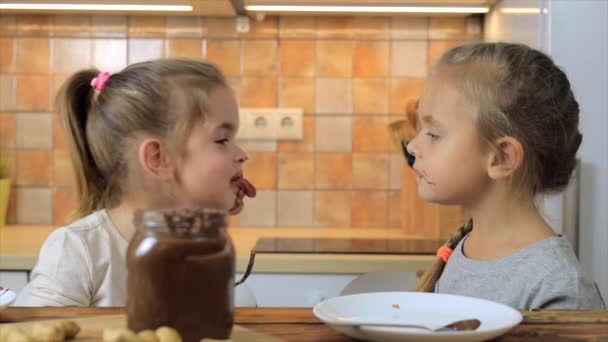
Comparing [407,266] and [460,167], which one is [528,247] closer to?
[460,167]

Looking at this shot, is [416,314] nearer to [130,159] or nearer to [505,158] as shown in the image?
[505,158]

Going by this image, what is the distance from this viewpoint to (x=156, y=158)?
1.36 meters

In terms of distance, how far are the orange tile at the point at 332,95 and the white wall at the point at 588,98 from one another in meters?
0.71

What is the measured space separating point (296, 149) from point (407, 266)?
647mm

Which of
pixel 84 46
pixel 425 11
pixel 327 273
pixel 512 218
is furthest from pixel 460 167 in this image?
pixel 84 46

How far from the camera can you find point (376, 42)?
238 cm

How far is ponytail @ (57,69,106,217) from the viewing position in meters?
1.47

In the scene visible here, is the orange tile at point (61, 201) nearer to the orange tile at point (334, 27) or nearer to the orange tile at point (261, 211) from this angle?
the orange tile at point (261, 211)

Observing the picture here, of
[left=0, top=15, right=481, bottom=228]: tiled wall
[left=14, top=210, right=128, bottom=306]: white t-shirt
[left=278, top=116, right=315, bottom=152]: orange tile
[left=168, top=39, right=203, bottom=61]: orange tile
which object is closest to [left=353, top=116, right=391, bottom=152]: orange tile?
[left=0, top=15, right=481, bottom=228]: tiled wall

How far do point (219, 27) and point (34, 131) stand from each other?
622mm

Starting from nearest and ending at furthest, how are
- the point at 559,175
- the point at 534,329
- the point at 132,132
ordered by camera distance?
the point at 534,329
the point at 559,175
the point at 132,132

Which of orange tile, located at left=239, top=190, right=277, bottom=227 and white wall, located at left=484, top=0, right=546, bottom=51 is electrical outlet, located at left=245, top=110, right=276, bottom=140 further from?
white wall, located at left=484, top=0, right=546, bottom=51

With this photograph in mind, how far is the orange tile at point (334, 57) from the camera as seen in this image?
7.79 ft

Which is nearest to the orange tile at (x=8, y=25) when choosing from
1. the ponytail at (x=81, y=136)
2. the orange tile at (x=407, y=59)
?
Answer: the ponytail at (x=81, y=136)
